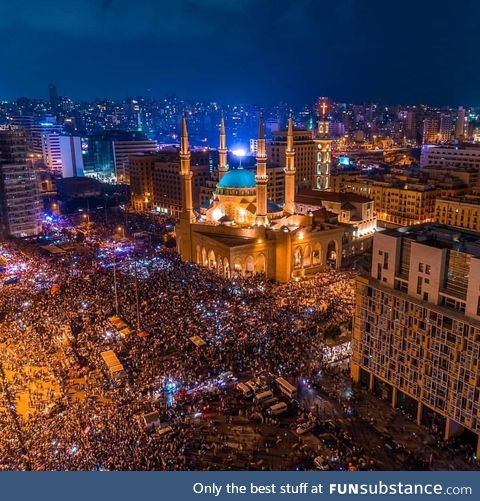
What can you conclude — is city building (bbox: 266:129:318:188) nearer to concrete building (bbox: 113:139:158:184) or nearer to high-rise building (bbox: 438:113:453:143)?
concrete building (bbox: 113:139:158:184)

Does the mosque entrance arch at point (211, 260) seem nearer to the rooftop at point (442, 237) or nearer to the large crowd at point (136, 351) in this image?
the large crowd at point (136, 351)

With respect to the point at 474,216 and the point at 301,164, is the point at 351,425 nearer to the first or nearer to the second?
the point at 474,216

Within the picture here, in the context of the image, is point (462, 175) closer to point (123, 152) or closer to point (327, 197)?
point (327, 197)

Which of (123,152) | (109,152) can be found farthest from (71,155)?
(123,152)

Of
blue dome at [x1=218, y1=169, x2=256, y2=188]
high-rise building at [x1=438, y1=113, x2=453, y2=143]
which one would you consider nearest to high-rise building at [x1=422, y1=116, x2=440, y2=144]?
high-rise building at [x1=438, y1=113, x2=453, y2=143]

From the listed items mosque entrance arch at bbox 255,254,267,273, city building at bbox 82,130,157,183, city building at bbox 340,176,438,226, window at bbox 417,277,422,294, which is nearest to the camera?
window at bbox 417,277,422,294
